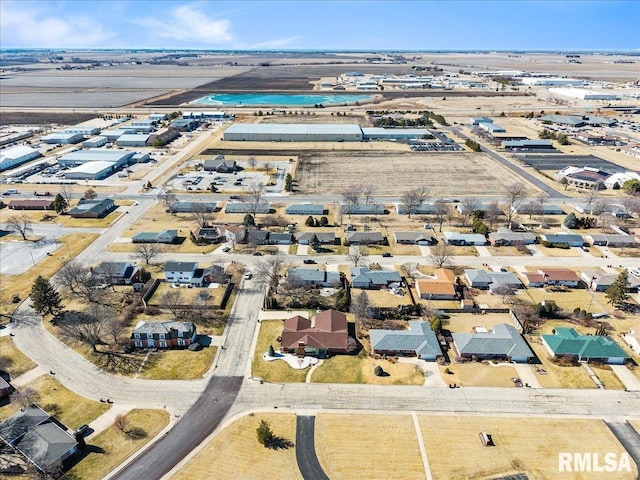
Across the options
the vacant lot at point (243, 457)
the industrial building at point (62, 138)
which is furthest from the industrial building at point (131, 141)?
the vacant lot at point (243, 457)

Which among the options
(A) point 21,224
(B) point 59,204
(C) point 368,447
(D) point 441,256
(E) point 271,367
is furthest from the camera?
(B) point 59,204

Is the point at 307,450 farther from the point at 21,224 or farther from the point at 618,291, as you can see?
the point at 21,224

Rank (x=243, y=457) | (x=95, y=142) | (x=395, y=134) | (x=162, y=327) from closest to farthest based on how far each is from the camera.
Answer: (x=243, y=457)
(x=162, y=327)
(x=95, y=142)
(x=395, y=134)

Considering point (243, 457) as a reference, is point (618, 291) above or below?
above

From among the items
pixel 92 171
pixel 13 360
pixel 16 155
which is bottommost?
pixel 13 360

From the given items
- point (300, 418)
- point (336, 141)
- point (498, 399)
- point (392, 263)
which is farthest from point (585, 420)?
point (336, 141)

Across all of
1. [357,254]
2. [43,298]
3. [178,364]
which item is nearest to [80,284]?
[43,298]

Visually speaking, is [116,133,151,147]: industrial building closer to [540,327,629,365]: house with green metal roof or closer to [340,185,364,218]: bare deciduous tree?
[340,185,364,218]: bare deciduous tree
